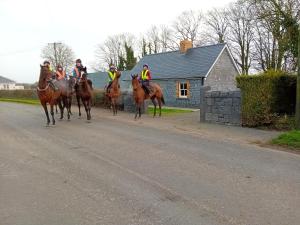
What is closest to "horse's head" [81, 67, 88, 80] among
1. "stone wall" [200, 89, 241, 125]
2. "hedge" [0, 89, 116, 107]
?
"stone wall" [200, 89, 241, 125]

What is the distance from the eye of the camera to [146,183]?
602cm

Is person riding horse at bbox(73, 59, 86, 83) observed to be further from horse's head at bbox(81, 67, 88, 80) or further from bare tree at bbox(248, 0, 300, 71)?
bare tree at bbox(248, 0, 300, 71)

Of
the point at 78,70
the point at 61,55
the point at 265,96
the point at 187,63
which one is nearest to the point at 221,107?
the point at 265,96

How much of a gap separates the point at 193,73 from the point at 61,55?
49.3 m

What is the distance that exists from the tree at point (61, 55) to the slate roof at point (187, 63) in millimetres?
39937

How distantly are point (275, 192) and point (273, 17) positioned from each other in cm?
2168

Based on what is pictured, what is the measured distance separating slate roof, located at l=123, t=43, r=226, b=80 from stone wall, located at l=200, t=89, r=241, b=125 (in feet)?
40.7

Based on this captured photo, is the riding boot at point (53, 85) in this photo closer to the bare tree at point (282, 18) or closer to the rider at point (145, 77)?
the rider at point (145, 77)

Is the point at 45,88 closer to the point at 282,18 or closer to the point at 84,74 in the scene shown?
the point at 84,74

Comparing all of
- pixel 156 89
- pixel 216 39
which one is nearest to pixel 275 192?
pixel 156 89

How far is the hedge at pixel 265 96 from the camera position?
13055mm

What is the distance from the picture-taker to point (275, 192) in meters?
5.57

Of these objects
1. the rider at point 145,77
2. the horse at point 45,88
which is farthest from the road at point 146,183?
the rider at point 145,77

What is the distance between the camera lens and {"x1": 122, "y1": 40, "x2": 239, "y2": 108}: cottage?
28.2m
